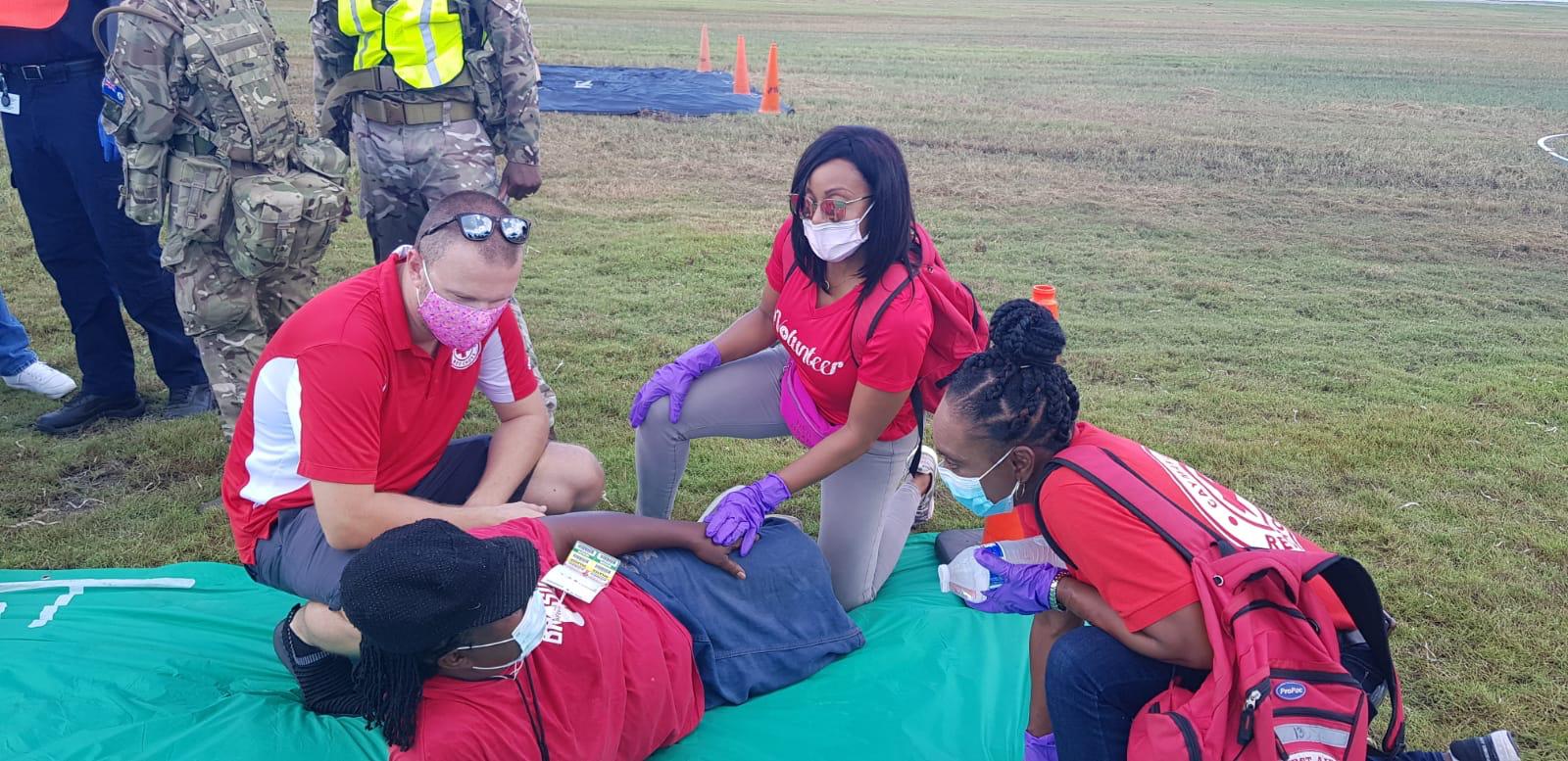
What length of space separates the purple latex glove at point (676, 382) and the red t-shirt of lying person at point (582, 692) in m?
1.07

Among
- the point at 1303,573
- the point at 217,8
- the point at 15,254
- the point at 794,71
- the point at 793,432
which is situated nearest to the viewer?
the point at 1303,573

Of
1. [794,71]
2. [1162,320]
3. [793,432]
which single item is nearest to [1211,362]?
[1162,320]

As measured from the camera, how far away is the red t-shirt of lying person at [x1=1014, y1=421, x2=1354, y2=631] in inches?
92.2

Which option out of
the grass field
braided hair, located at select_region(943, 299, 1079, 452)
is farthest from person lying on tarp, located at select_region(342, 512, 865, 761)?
the grass field

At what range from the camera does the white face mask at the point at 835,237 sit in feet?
11.3

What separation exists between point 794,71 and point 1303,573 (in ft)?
49.2

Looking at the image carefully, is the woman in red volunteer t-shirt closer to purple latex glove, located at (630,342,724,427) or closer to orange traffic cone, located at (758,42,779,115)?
purple latex glove, located at (630,342,724,427)

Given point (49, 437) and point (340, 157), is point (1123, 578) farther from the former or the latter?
point (49, 437)

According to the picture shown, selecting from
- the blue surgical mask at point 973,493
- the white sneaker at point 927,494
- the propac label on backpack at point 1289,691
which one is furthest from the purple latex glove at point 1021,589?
the white sneaker at point 927,494

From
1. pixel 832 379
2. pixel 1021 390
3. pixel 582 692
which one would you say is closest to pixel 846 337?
pixel 832 379

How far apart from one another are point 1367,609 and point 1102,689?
0.57 m

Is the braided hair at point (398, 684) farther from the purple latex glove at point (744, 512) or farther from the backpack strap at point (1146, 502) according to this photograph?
the backpack strap at point (1146, 502)

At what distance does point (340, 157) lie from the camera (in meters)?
4.73

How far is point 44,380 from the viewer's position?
17.4 feet
